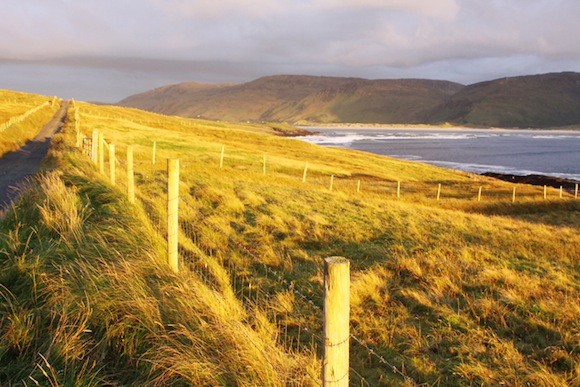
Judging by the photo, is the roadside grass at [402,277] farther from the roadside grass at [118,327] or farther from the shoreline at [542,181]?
the shoreline at [542,181]

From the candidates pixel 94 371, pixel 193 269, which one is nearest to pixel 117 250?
pixel 193 269

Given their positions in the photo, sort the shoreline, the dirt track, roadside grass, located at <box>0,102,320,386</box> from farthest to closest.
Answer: the shoreline → the dirt track → roadside grass, located at <box>0,102,320,386</box>

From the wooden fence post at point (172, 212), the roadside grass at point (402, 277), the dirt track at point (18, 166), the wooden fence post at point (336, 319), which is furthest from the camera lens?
the dirt track at point (18, 166)

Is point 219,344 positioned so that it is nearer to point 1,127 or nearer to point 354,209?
point 354,209

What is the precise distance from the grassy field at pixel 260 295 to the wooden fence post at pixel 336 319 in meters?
0.75

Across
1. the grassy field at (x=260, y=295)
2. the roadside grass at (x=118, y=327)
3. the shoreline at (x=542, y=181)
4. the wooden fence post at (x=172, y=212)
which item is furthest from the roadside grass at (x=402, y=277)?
the shoreline at (x=542, y=181)

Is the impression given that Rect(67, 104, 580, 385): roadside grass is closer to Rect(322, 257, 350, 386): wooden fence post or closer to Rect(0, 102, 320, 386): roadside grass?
Rect(0, 102, 320, 386): roadside grass

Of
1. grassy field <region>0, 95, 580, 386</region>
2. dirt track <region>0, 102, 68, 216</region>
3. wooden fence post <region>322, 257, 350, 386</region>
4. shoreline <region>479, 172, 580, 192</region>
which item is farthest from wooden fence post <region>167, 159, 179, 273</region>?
shoreline <region>479, 172, 580, 192</region>

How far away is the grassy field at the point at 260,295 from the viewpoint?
3885 mm

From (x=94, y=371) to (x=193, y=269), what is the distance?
3467 millimetres

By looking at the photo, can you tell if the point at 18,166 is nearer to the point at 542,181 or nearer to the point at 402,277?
the point at 402,277

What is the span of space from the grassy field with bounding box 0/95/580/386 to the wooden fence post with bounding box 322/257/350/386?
2.45ft

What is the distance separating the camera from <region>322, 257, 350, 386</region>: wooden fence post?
2.81m

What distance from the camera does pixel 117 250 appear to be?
232 inches
